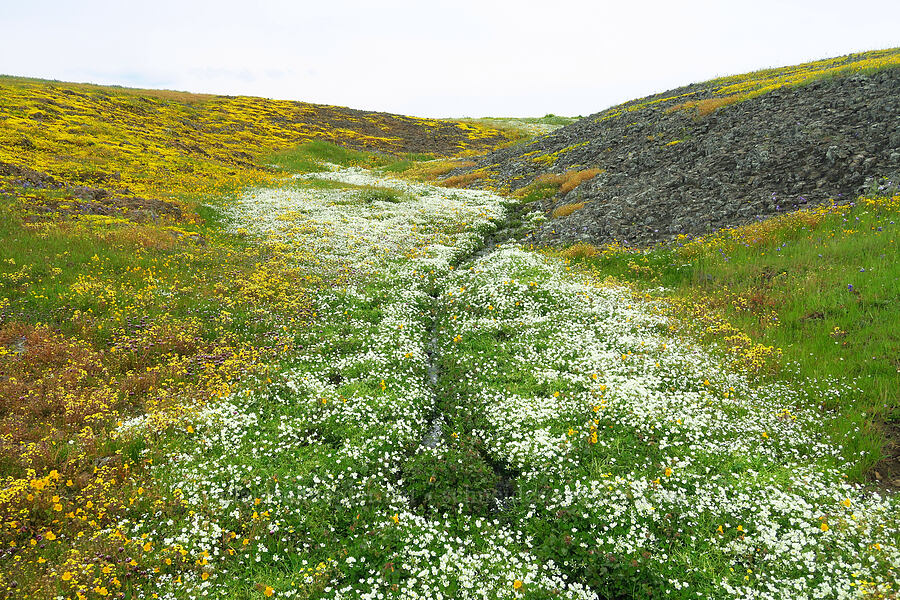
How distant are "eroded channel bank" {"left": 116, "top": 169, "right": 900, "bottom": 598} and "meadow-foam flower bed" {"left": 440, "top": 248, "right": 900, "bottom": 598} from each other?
47 millimetres

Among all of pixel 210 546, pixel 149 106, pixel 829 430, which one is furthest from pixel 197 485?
pixel 149 106

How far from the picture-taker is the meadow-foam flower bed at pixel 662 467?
25.6 ft

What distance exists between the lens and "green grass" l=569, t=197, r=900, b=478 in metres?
11.0

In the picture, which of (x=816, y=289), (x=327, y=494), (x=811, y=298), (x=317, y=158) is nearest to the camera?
(x=327, y=494)

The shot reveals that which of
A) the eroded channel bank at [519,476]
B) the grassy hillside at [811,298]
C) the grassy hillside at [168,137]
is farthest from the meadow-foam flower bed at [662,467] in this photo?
the grassy hillside at [168,137]

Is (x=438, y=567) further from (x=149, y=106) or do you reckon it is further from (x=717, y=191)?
(x=149, y=106)

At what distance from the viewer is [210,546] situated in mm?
8156

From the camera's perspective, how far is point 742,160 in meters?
24.5

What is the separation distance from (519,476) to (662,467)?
317 cm

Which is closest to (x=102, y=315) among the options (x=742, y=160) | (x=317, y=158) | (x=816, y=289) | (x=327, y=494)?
(x=327, y=494)

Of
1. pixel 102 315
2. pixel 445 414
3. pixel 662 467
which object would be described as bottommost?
pixel 445 414

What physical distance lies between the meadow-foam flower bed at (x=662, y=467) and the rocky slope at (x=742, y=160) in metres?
10.7

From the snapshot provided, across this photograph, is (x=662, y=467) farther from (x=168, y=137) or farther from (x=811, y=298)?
(x=168, y=137)

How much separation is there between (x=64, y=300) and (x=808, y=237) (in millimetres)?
27376
